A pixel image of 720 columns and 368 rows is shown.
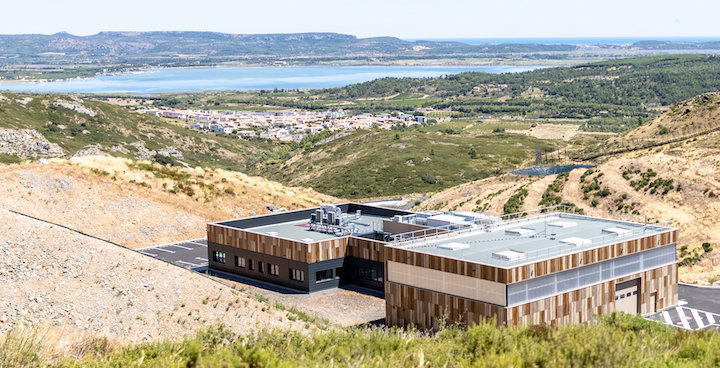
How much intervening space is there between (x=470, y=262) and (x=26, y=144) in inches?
4901

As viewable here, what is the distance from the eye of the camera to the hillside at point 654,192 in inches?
2594

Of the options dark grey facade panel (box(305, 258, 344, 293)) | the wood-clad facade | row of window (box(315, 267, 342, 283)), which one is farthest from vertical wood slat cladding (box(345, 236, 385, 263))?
the wood-clad facade

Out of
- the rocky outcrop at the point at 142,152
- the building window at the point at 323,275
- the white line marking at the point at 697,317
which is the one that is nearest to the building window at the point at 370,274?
the building window at the point at 323,275

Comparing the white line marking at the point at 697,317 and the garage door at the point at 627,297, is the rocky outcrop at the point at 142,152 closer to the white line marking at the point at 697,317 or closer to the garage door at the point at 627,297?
the garage door at the point at 627,297

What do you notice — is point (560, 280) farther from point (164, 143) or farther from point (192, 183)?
point (164, 143)

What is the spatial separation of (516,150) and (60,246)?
368ft

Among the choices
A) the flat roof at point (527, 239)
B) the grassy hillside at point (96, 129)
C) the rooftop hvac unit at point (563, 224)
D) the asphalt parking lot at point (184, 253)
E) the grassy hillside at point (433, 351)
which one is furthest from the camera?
the grassy hillside at point (96, 129)

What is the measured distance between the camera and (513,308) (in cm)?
4100

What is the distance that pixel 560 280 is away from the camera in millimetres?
43594

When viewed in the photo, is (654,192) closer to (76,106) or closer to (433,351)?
(433,351)

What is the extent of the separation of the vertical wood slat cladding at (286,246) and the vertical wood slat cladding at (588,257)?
16767 mm

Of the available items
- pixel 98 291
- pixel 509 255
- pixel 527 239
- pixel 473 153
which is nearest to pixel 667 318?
pixel 527 239

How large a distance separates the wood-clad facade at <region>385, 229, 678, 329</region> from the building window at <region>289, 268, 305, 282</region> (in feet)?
32.0

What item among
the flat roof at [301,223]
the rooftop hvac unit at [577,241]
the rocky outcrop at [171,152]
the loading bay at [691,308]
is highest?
the rooftop hvac unit at [577,241]
